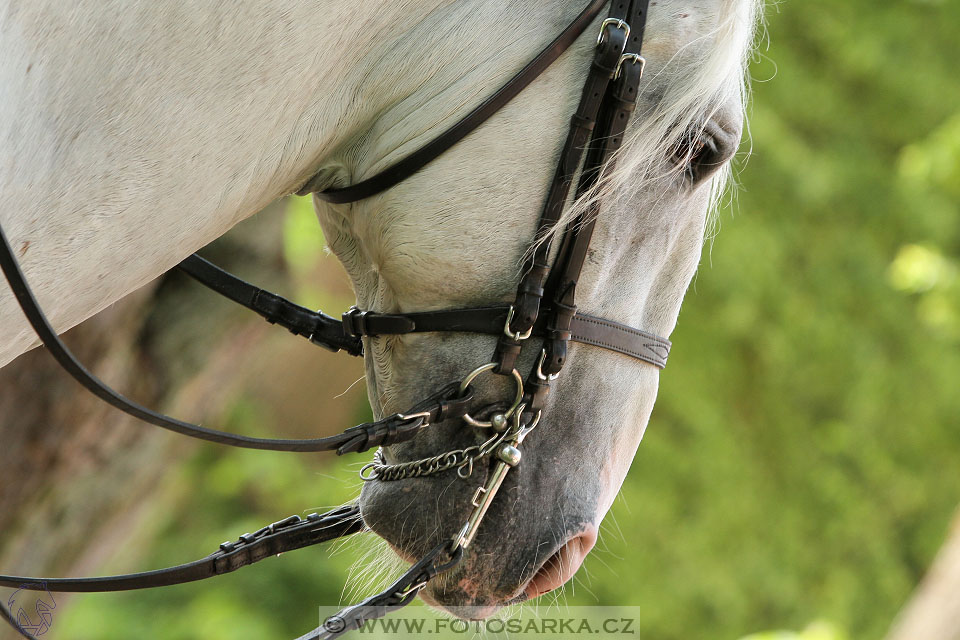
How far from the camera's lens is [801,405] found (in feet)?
22.9

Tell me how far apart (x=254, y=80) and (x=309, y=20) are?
118 millimetres

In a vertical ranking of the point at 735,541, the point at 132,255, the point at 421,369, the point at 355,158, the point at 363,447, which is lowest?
the point at 735,541

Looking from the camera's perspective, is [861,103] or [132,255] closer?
[132,255]

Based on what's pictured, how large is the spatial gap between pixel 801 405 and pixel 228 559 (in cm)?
624

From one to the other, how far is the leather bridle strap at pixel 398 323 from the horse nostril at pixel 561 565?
13.4 inches

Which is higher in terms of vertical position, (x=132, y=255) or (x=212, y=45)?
(x=212, y=45)

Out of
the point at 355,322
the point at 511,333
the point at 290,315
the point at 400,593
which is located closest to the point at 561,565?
the point at 400,593

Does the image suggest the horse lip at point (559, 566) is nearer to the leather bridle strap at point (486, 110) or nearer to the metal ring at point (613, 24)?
the leather bridle strap at point (486, 110)

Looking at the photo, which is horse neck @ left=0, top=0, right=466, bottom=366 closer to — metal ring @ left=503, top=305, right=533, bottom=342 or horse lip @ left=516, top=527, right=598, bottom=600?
metal ring @ left=503, top=305, right=533, bottom=342

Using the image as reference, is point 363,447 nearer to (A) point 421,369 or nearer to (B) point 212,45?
(A) point 421,369

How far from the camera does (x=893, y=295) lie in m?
6.88

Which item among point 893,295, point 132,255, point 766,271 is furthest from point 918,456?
point 132,255

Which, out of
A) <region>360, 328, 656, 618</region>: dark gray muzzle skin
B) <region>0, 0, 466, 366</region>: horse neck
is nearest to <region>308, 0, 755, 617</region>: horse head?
<region>360, 328, 656, 618</region>: dark gray muzzle skin

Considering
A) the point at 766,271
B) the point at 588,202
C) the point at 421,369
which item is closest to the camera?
the point at 588,202
